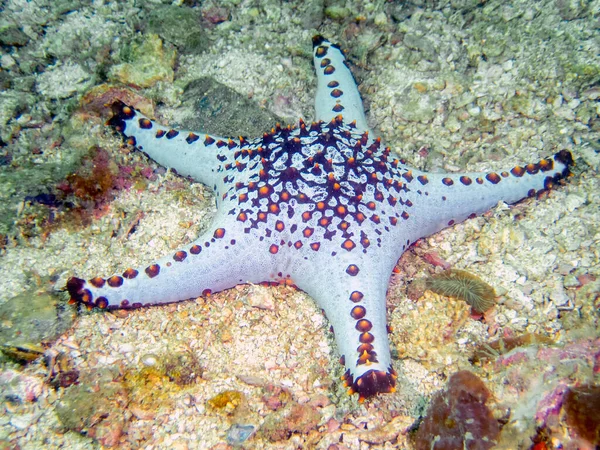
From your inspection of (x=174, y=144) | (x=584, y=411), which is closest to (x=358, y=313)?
(x=584, y=411)

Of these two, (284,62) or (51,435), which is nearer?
(51,435)

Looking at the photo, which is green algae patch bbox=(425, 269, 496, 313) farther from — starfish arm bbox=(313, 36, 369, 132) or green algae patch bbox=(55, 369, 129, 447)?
green algae patch bbox=(55, 369, 129, 447)

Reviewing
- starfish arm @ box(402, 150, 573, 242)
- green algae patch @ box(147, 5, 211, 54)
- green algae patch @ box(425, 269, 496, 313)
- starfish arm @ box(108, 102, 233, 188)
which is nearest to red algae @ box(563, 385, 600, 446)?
green algae patch @ box(425, 269, 496, 313)

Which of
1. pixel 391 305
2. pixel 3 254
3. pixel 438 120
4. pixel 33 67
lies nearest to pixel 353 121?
pixel 438 120

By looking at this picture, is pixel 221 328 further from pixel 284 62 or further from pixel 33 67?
pixel 33 67

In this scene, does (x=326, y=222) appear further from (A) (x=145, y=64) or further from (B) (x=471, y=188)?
(A) (x=145, y=64)

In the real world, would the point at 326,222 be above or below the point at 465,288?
above
